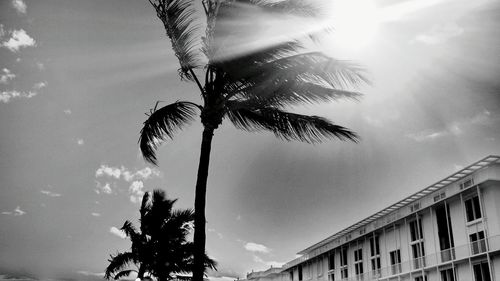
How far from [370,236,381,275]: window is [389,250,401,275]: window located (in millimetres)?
1661

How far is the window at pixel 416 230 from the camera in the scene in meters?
31.4

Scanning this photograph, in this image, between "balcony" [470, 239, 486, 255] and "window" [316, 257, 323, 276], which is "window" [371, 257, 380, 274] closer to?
"window" [316, 257, 323, 276]

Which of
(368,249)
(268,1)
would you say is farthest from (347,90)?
(368,249)

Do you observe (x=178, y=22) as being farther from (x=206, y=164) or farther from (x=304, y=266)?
(x=304, y=266)

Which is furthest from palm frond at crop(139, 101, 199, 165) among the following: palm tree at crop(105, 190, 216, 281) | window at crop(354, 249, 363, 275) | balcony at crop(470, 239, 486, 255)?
window at crop(354, 249, 363, 275)

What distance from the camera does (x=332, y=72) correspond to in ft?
25.6

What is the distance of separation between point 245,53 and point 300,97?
1.33 metres

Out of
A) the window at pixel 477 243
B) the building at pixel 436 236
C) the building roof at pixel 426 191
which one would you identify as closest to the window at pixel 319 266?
the building at pixel 436 236

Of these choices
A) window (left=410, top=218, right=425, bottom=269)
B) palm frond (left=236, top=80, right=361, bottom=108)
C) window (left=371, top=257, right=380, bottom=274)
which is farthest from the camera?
window (left=371, top=257, right=380, bottom=274)

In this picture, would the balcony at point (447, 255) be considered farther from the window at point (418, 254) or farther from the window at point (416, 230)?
the window at point (416, 230)

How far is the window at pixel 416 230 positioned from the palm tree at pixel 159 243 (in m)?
15.6

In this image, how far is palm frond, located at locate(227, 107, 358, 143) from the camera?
8357 millimetres

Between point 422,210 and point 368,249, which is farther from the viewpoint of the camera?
point 368,249

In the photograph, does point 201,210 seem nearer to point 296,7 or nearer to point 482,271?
point 296,7
